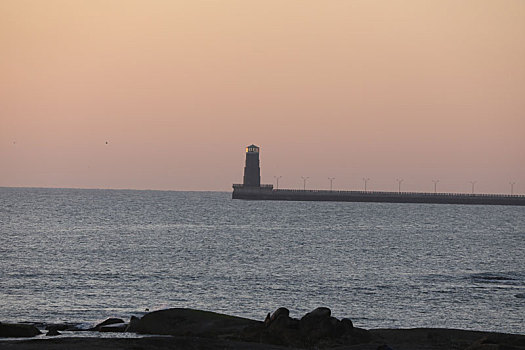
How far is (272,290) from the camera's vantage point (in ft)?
165

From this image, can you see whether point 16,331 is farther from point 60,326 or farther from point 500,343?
point 500,343

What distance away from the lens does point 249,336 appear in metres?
29.4

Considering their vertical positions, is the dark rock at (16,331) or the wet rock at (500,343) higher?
the wet rock at (500,343)

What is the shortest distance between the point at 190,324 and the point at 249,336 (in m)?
3.20

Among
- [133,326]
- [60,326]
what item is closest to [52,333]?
[60,326]

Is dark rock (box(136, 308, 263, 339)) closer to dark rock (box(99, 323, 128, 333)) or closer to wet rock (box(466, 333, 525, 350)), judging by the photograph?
dark rock (box(99, 323, 128, 333))

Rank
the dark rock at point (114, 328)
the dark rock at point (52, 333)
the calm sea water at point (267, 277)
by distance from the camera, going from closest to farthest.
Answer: the dark rock at point (52, 333) < the dark rock at point (114, 328) < the calm sea water at point (267, 277)

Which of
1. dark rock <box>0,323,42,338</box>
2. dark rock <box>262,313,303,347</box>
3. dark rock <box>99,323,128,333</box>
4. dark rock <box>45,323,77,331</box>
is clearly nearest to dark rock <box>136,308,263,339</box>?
dark rock <box>99,323,128,333</box>

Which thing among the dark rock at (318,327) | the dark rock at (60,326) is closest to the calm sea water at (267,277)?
the dark rock at (60,326)

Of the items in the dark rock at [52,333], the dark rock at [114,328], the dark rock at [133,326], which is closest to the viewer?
the dark rock at [52,333]

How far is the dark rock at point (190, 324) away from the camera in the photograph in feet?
101

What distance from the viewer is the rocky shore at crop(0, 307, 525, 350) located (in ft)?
87.3

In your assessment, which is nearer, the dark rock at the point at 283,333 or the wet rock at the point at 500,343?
the wet rock at the point at 500,343

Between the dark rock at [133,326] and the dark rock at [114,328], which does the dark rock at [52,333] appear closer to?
the dark rock at [114,328]
